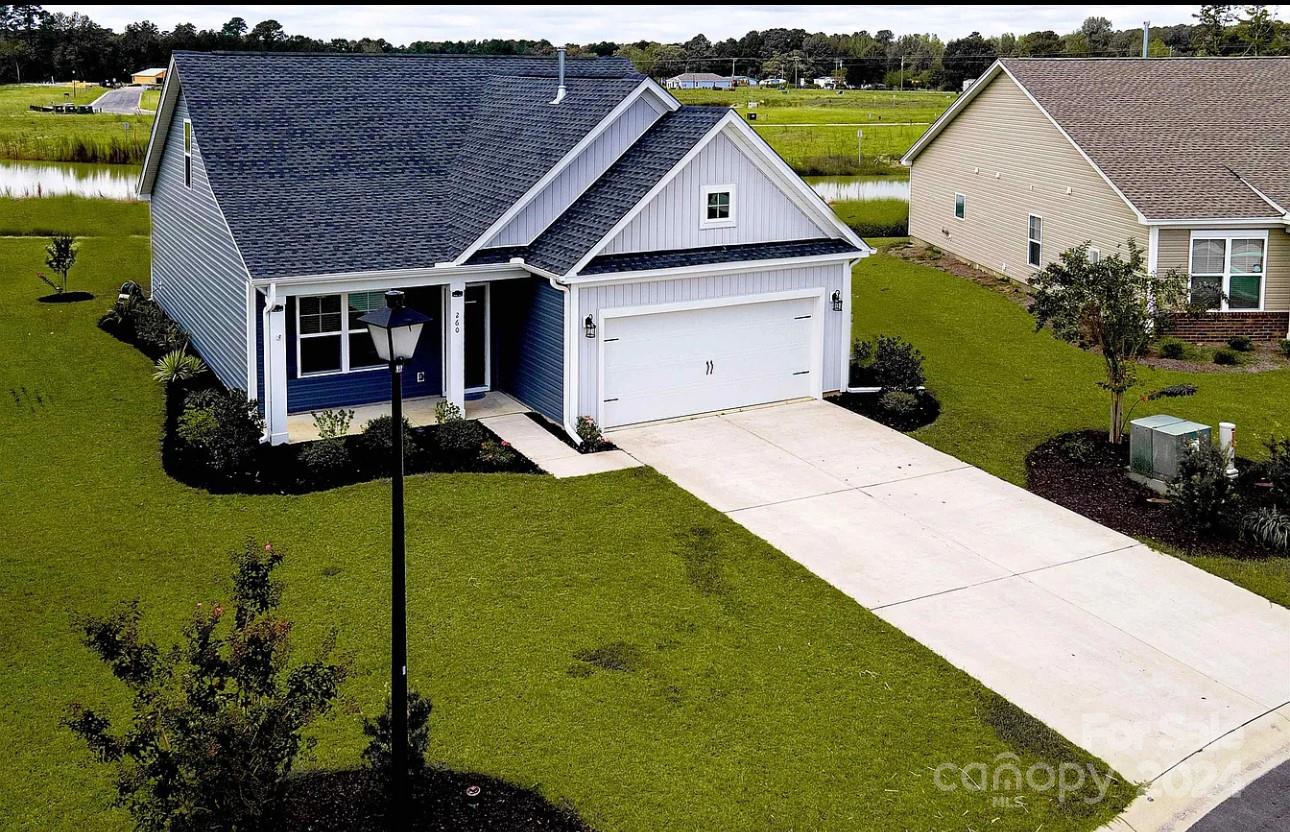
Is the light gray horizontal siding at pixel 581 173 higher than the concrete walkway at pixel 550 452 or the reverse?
higher

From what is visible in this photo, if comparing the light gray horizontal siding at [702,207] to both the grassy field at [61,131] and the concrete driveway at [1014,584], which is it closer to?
the concrete driveway at [1014,584]

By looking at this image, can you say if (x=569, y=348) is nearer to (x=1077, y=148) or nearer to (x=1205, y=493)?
(x=1205, y=493)

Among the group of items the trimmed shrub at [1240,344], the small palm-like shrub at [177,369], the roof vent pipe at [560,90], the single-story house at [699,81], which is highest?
the single-story house at [699,81]

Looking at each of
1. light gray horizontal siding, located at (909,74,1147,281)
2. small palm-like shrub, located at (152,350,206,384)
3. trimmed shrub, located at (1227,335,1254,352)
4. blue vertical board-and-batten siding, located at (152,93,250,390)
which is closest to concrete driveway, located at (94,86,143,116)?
blue vertical board-and-batten siding, located at (152,93,250,390)

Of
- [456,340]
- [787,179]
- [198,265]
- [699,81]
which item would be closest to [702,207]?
[787,179]

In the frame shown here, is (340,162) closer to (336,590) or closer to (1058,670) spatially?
(336,590)

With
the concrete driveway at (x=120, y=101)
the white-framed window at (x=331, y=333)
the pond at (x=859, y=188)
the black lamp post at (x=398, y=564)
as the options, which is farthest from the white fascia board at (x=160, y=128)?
the concrete driveway at (x=120, y=101)

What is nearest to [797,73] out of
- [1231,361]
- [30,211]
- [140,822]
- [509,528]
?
[30,211]

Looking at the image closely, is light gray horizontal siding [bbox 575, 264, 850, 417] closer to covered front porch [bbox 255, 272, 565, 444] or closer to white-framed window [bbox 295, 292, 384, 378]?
covered front porch [bbox 255, 272, 565, 444]
